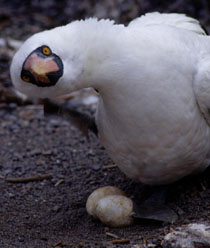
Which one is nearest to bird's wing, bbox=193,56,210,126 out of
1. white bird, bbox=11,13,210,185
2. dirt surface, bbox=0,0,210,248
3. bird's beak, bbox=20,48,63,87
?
white bird, bbox=11,13,210,185

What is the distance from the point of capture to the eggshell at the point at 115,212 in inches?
147

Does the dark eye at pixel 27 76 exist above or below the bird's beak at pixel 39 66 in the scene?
below

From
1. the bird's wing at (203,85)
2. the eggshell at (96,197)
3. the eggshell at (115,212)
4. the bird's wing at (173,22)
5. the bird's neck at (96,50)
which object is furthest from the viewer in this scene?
the bird's wing at (173,22)

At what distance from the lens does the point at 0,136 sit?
566cm

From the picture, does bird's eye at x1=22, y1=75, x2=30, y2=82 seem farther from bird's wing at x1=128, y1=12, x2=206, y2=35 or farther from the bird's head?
bird's wing at x1=128, y1=12, x2=206, y2=35

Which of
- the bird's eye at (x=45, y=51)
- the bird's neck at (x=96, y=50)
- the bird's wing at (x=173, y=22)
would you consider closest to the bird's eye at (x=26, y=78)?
the bird's eye at (x=45, y=51)

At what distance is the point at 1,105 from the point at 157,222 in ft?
9.88

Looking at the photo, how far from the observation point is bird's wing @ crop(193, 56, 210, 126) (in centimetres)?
358

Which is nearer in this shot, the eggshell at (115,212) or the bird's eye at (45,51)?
the bird's eye at (45,51)

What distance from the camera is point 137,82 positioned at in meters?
3.40

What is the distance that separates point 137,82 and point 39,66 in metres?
0.69

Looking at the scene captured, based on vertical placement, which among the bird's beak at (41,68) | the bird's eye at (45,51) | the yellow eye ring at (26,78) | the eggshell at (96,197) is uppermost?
the bird's eye at (45,51)

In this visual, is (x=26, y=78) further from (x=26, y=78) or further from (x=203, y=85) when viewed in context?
(x=203, y=85)

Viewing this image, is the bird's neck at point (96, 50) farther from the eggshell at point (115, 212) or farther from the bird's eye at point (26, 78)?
the eggshell at point (115, 212)
